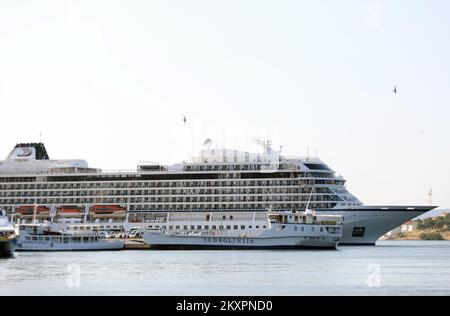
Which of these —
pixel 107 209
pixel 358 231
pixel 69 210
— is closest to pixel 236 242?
pixel 358 231

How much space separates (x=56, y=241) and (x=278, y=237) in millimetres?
21778

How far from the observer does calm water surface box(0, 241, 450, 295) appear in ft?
155

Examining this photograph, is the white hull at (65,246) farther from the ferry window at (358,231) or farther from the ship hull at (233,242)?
the ferry window at (358,231)

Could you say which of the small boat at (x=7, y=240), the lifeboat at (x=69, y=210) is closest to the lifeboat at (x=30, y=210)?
the lifeboat at (x=69, y=210)

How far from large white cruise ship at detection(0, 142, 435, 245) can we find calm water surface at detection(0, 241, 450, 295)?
2675 cm

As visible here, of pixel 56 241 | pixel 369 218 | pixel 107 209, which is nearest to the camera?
pixel 56 241

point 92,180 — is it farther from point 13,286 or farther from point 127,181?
point 13,286

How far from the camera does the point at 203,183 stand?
110312 millimetres

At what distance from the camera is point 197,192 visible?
361ft

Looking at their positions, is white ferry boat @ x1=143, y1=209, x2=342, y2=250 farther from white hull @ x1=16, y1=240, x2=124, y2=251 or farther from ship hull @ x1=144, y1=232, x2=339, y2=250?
white hull @ x1=16, y1=240, x2=124, y2=251

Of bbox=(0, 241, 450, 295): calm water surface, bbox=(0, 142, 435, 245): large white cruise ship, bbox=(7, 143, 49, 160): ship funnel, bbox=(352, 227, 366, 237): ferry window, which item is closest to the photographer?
bbox=(0, 241, 450, 295): calm water surface

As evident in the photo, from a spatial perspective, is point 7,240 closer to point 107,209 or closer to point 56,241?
point 56,241

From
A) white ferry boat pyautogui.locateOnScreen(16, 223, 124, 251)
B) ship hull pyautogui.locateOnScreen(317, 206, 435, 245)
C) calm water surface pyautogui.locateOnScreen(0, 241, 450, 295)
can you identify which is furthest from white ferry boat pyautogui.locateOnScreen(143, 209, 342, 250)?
calm water surface pyautogui.locateOnScreen(0, 241, 450, 295)
